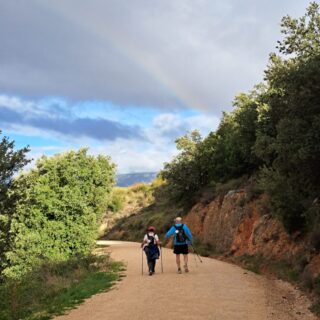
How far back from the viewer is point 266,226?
22391 mm

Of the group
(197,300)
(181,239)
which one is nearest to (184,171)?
(181,239)

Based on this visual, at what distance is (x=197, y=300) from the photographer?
1170 centimetres

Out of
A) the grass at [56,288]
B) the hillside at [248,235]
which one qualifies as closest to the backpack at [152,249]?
the grass at [56,288]

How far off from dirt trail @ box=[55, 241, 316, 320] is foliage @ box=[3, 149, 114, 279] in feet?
35.4

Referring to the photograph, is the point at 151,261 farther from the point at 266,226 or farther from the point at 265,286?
the point at 266,226

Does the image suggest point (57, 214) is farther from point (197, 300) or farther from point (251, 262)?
point (197, 300)

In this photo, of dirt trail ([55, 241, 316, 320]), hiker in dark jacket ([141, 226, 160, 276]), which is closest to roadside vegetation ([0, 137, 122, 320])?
hiker in dark jacket ([141, 226, 160, 276])

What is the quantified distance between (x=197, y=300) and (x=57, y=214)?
53.9 ft

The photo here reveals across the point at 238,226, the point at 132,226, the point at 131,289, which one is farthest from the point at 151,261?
the point at 132,226

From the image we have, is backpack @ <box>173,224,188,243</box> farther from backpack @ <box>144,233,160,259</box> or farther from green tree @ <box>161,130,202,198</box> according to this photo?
green tree @ <box>161,130,202,198</box>

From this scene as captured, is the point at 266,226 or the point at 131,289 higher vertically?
the point at 266,226

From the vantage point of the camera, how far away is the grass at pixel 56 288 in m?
12.8

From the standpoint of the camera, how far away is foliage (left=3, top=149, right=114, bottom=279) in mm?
25281

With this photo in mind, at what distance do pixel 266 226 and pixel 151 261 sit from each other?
767 centimetres
